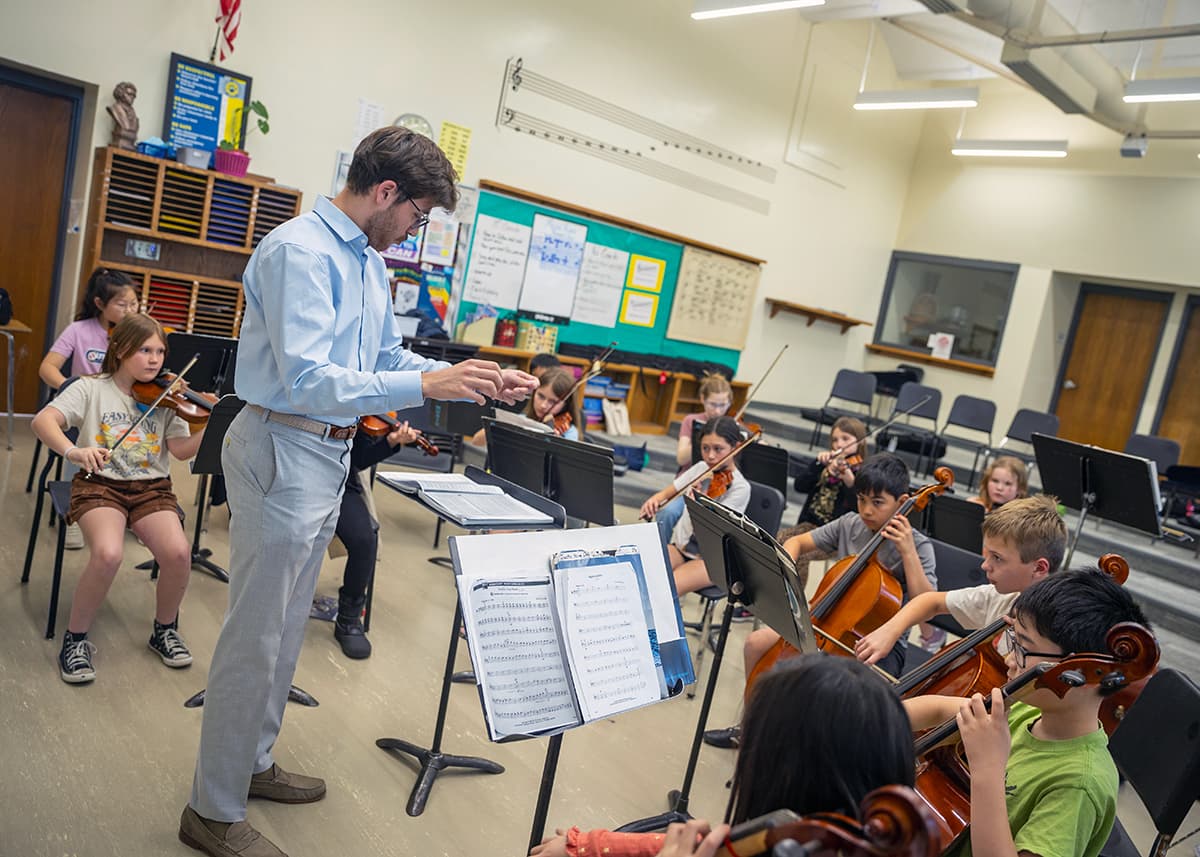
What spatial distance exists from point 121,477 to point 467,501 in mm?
1158

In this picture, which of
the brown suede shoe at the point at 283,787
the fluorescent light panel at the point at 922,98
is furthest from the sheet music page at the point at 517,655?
the fluorescent light panel at the point at 922,98

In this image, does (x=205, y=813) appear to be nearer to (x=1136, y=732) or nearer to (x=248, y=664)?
(x=248, y=664)

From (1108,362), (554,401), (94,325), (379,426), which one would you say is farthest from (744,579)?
(1108,362)

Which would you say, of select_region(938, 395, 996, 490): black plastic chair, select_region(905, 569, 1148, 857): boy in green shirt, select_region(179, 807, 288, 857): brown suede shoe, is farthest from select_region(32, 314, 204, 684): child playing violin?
select_region(938, 395, 996, 490): black plastic chair

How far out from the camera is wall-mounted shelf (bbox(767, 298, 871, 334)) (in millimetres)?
9469

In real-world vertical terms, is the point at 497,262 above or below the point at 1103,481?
above

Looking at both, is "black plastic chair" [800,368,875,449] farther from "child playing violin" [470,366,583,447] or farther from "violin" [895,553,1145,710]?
"violin" [895,553,1145,710]

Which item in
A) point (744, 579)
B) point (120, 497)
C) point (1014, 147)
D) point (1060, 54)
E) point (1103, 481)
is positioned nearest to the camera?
point (744, 579)

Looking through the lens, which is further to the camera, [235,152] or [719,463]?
[235,152]

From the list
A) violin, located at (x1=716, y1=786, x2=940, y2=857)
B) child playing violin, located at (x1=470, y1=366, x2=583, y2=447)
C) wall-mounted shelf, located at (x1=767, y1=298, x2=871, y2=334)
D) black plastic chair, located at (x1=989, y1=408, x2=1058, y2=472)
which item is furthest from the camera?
wall-mounted shelf, located at (x1=767, y1=298, x2=871, y2=334)

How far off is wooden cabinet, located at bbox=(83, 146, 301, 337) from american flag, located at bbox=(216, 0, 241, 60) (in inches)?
32.1

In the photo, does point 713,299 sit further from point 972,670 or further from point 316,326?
point 316,326

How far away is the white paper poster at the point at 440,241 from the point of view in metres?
6.66

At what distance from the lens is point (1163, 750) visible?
74.5 inches
